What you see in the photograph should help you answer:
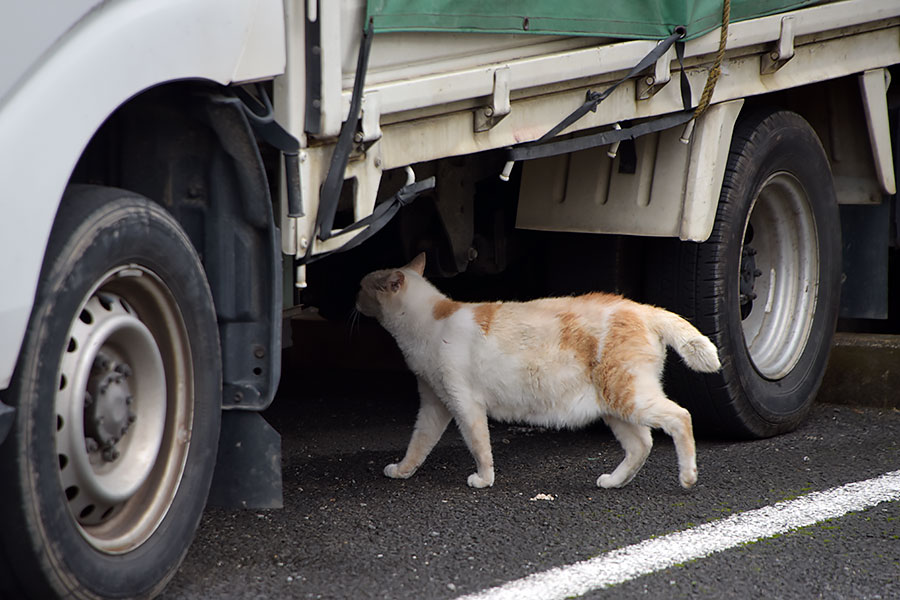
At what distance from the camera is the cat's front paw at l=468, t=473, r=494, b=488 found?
421cm

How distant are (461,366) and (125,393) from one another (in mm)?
1730

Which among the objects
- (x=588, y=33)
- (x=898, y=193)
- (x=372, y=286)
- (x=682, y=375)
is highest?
(x=588, y=33)

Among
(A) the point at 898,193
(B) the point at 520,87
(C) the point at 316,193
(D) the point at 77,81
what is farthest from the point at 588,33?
(A) the point at 898,193

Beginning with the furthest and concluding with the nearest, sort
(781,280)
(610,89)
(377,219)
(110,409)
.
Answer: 1. (781,280)
2. (610,89)
3. (377,219)
4. (110,409)

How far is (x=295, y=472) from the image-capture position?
4414mm

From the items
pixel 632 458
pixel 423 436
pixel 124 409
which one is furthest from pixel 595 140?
pixel 124 409

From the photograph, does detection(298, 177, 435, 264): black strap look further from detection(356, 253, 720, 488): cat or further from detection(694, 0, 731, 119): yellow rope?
detection(694, 0, 731, 119): yellow rope

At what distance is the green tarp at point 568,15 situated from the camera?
3316 mm

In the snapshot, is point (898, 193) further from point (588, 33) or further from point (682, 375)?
point (588, 33)

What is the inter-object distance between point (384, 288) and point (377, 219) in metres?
1.11

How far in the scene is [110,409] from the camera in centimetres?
271

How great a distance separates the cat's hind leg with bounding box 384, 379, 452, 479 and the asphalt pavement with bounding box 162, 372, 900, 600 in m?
0.06

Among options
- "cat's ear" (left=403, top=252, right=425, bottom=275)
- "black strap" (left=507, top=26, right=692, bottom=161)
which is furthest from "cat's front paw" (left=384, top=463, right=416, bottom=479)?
"black strap" (left=507, top=26, right=692, bottom=161)

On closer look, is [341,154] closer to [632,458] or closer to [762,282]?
[632,458]
